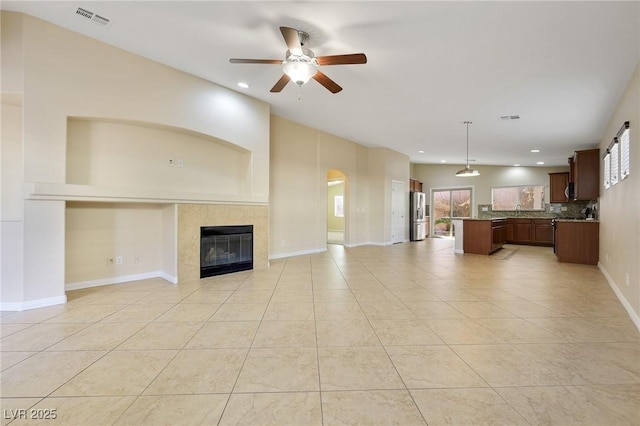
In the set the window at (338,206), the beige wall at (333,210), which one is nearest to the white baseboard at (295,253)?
the beige wall at (333,210)

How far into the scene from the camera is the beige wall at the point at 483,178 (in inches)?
404

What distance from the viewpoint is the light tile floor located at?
1.54m

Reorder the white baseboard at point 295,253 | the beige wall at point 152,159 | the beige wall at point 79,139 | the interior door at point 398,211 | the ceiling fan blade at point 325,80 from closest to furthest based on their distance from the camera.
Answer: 1. the beige wall at point 79,139
2. the ceiling fan blade at point 325,80
3. the beige wall at point 152,159
4. the white baseboard at point 295,253
5. the interior door at point 398,211

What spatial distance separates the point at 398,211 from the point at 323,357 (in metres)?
7.97

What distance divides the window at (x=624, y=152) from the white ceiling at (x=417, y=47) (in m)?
0.70

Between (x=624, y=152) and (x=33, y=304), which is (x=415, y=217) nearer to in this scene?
(x=624, y=152)

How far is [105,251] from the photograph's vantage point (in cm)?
395

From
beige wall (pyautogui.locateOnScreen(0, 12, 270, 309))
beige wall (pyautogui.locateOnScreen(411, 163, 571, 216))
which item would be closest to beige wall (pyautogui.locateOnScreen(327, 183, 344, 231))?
beige wall (pyautogui.locateOnScreen(411, 163, 571, 216))

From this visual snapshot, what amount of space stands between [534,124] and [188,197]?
22.4ft

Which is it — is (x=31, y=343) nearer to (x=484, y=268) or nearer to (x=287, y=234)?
(x=287, y=234)

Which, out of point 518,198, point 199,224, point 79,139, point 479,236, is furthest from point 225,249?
point 518,198

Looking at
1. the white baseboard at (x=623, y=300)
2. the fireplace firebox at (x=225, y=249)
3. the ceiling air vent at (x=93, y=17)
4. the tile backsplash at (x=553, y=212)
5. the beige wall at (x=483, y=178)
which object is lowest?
the white baseboard at (x=623, y=300)

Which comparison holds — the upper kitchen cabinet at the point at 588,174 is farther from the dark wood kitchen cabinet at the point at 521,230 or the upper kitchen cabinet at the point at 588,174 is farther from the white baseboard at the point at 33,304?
the white baseboard at the point at 33,304

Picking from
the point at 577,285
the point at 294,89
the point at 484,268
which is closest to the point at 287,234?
the point at 294,89
